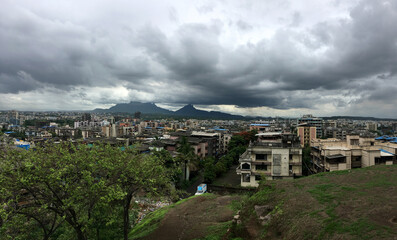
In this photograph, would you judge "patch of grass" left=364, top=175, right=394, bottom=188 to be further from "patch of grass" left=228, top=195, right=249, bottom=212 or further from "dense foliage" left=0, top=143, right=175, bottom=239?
"dense foliage" left=0, top=143, right=175, bottom=239

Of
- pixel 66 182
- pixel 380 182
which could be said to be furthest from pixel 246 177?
pixel 66 182

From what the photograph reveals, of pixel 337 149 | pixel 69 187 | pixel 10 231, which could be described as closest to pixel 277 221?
pixel 69 187

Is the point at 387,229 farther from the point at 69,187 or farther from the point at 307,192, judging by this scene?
the point at 69,187

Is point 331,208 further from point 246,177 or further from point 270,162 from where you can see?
point 246,177

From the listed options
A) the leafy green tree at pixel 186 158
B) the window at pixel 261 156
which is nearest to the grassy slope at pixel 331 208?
the window at pixel 261 156

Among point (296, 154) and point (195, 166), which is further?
point (195, 166)

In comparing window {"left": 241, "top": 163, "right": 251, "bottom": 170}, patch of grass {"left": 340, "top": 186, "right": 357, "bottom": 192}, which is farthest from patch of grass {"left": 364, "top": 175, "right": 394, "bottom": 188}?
window {"left": 241, "top": 163, "right": 251, "bottom": 170}

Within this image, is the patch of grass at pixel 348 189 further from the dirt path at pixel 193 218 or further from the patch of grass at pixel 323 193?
the dirt path at pixel 193 218
